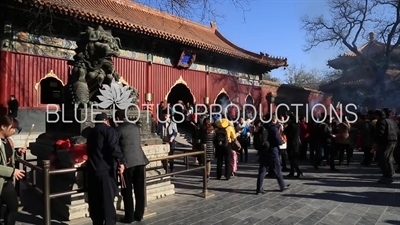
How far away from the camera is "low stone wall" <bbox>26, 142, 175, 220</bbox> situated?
4.50 m

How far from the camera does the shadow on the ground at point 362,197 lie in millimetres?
5489

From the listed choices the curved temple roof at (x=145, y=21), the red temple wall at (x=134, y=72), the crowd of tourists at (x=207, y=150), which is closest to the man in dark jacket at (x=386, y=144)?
the crowd of tourists at (x=207, y=150)

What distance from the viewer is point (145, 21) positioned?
52.0 ft

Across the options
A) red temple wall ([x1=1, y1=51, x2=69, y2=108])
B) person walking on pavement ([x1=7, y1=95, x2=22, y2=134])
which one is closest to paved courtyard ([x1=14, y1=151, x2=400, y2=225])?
person walking on pavement ([x1=7, y1=95, x2=22, y2=134])

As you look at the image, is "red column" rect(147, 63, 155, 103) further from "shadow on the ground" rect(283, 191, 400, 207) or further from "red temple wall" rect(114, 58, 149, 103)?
"shadow on the ground" rect(283, 191, 400, 207)

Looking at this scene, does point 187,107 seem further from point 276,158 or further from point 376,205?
point 376,205

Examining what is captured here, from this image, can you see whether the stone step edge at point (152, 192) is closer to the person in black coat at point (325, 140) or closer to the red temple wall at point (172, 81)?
the person in black coat at point (325, 140)

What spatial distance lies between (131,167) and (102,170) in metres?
0.64

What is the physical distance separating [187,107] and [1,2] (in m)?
8.78

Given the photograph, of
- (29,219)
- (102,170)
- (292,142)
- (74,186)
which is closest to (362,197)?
(292,142)

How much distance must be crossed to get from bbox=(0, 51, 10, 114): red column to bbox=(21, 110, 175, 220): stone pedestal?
5.93 meters

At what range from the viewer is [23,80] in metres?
10.9

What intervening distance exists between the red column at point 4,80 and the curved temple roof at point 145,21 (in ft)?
7.20

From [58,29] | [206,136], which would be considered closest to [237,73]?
[58,29]
